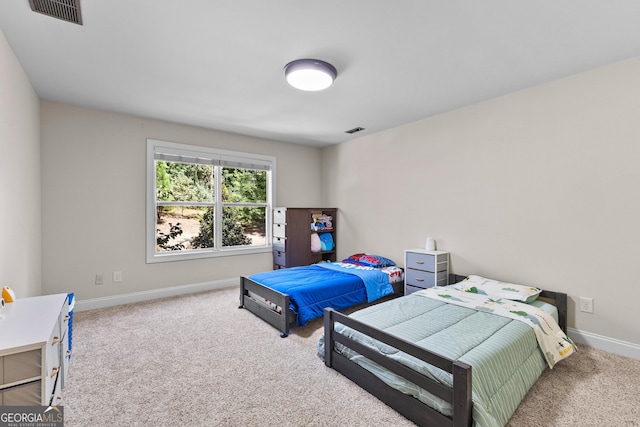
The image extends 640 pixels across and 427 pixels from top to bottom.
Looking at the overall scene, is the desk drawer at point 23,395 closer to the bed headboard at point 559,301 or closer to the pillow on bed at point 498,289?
the pillow on bed at point 498,289

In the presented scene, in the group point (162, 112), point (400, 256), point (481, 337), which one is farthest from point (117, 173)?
point (481, 337)

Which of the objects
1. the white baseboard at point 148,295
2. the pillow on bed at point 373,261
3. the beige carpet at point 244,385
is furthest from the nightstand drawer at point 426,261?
the white baseboard at point 148,295

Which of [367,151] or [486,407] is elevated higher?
[367,151]

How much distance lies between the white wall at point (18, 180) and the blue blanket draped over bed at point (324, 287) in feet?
6.78

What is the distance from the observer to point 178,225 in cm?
415

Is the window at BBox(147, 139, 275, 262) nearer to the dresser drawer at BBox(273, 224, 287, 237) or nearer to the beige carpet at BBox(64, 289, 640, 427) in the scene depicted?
the dresser drawer at BBox(273, 224, 287, 237)

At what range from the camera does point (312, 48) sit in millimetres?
2166

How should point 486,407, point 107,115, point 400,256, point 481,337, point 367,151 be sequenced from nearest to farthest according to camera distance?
1. point 486,407
2. point 481,337
3. point 107,115
4. point 400,256
5. point 367,151

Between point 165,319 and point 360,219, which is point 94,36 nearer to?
point 165,319

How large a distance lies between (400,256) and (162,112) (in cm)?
368

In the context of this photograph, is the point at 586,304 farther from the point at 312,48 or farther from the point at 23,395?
the point at 23,395

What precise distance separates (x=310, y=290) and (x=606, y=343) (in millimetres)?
2623

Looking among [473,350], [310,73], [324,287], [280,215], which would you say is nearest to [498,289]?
[473,350]

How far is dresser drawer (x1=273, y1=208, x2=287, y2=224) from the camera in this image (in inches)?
177
